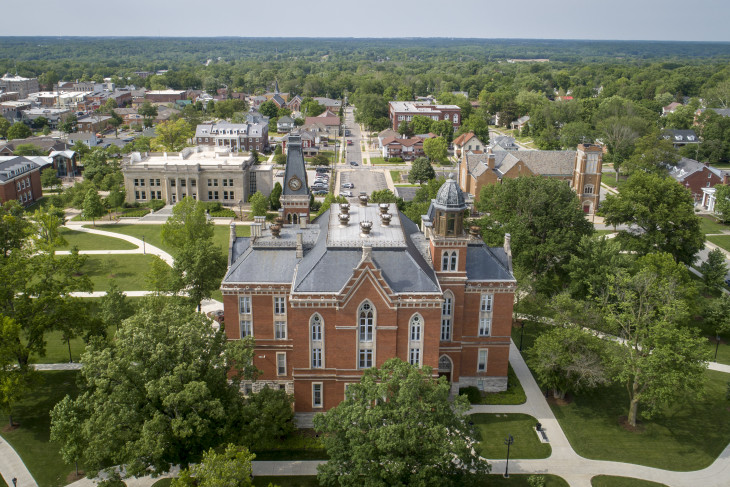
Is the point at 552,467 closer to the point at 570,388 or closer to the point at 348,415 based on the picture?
the point at 570,388

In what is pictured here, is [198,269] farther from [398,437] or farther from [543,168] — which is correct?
[543,168]

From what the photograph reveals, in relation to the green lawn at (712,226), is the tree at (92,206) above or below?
above

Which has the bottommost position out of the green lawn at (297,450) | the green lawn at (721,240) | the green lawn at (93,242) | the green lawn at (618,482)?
the green lawn at (618,482)

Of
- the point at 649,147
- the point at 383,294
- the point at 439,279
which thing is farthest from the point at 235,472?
the point at 649,147

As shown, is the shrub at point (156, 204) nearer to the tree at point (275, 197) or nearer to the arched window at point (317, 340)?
the tree at point (275, 197)

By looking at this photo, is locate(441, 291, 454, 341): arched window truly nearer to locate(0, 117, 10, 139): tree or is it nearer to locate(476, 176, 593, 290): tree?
locate(476, 176, 593, 290): tree

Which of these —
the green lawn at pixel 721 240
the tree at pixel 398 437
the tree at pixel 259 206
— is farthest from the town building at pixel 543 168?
the tree at pixel 398 437

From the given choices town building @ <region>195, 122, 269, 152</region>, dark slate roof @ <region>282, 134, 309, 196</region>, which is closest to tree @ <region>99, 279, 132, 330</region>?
dark slate roof @ <region>282, 134, 309, 196</region>
